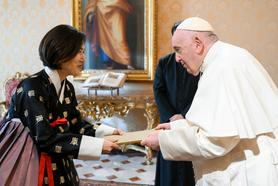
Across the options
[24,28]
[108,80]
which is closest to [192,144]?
[108,80]

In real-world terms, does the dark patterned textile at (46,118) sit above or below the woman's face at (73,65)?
below

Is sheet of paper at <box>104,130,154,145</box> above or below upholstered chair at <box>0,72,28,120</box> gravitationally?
above

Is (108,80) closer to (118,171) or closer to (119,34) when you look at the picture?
(119,34)

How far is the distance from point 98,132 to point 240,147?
37.3 inches

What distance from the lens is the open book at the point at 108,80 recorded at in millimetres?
4711

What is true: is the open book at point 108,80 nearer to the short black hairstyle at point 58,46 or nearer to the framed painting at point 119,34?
the framed painting at point 119,34

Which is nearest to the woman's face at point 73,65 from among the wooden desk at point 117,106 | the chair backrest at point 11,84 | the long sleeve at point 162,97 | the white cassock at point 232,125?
the white cassock at point 232,125

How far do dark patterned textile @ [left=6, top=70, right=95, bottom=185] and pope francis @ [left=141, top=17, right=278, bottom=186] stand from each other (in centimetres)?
54

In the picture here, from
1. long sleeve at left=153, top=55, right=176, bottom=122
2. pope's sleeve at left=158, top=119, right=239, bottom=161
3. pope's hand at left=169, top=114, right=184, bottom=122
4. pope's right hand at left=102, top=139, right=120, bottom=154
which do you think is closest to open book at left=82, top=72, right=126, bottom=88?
long sleeve at left=153, top=55, right=176, bottom=122

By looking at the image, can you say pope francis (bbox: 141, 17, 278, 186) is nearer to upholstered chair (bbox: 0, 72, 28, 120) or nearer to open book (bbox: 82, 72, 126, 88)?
open book (bbox: 82, 72, 126, 88)

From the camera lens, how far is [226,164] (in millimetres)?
1694

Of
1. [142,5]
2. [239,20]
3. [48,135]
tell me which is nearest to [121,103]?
[142,5]

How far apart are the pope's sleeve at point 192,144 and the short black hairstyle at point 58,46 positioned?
0.68m

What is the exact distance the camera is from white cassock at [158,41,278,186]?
62.1 inches
